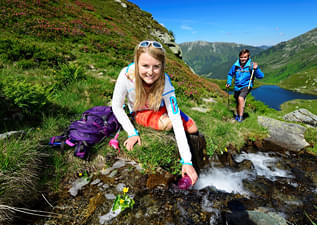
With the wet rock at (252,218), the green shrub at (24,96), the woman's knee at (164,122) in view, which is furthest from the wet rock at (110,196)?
the green shrub at (24,96)

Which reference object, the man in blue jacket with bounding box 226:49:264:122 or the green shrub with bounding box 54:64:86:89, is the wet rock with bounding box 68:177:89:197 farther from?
the man in blue jacket with bounding box 226:49:264:122

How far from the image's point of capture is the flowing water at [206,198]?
224 centimetres

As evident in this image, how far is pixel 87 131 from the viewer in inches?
117

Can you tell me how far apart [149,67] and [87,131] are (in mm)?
1818

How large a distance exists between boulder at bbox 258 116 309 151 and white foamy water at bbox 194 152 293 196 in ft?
3.19

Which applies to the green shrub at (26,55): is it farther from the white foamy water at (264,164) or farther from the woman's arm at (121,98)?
the white foamy water at (264,164)

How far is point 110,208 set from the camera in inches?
89.0

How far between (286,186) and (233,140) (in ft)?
5.88

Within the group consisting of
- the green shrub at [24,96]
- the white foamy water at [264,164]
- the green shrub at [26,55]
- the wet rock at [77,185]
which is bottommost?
the white foamy water at [264,164]

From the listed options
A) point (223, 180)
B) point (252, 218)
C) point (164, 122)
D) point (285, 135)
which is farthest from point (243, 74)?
point (252, 218)

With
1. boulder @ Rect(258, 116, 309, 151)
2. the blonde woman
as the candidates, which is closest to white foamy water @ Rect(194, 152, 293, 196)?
boulder @ Rect(258, 116, 309, 151)

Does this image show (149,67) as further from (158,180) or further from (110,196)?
(110,196)

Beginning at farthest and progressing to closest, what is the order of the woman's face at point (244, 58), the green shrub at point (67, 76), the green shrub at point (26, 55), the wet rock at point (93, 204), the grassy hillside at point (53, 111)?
the green shrub at point (26, 55) → the woman's face at point (244, 58) → the green shrub at point (67, 76) → the grassy hillside at point (53, 111) → the wet rock at point (93, 204)

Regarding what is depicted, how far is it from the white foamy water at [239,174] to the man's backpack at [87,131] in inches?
95.1
